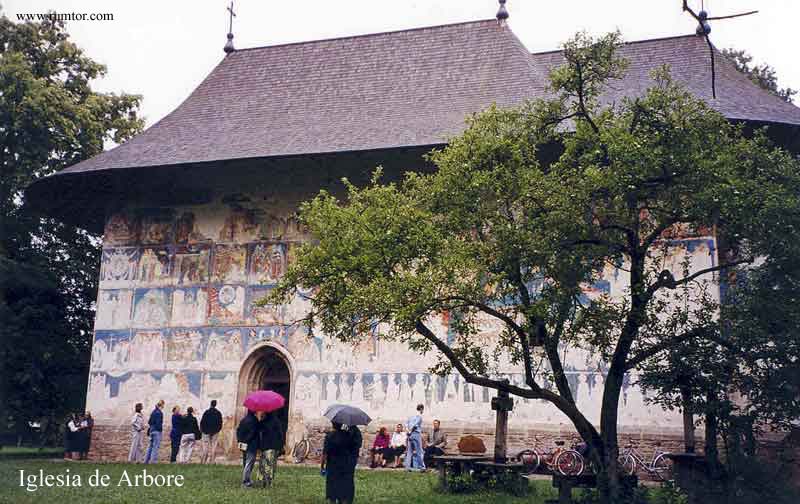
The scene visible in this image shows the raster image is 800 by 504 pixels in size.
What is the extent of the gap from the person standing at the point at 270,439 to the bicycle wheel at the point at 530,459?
17.0ft

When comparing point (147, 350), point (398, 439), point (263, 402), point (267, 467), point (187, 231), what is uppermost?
point (187, 231)

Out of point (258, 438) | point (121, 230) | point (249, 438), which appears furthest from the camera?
point (121, 230)

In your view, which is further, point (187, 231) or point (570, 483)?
point (187, 231)

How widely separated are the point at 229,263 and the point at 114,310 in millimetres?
2645

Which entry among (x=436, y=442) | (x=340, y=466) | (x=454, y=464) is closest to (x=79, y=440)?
(x=436, y=442)

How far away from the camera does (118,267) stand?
18.5 metres

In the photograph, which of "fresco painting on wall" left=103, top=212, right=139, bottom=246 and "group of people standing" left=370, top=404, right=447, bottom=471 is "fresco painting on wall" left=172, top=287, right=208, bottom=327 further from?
"group of people standing" left=370, top=404, right=447, bottom=471

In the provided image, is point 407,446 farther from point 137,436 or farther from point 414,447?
point 137,436

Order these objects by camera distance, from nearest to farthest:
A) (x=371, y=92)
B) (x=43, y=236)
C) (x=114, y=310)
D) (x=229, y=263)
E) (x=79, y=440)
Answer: (x=79, y=440) < (x=229, y=263) < (x=114, y=310) < (x=371, y=92) < (x=43, y=236)

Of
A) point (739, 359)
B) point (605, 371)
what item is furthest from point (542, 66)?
point (739, 359)

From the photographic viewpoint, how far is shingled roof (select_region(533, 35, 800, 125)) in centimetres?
1531

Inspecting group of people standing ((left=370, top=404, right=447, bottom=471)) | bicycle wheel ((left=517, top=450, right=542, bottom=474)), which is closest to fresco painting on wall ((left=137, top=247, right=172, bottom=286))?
group of people standing ((left=370, top=404, right=447, bottom=471))

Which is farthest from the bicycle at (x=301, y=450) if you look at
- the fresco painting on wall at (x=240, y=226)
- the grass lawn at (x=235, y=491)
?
the fresco painting on wall at (x=240, y=226)

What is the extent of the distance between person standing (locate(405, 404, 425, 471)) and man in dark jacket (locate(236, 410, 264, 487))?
179 inches
